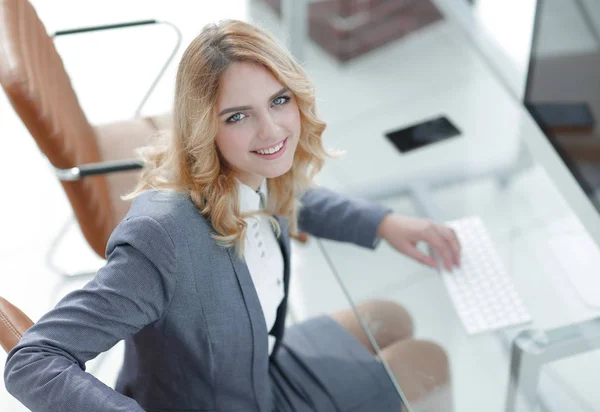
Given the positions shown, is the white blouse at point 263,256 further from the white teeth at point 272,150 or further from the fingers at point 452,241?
the fingers at point 452,241

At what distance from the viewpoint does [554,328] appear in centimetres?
165

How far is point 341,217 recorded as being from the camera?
182cm

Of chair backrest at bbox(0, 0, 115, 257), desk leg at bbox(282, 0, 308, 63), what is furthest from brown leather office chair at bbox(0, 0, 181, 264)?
desk leg at bbox(282, 0, 308, 63)

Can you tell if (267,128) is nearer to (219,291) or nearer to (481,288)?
(219,291)

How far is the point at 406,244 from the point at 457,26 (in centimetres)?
Result: 100

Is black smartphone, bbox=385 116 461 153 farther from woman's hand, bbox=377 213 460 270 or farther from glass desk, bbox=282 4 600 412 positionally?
woman's hand, bbox=377 213 460 270

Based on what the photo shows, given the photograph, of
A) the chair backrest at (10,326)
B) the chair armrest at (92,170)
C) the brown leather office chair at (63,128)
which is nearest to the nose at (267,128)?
the brown leather office chair at (63,128)

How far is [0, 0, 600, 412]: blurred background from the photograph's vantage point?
1.68m

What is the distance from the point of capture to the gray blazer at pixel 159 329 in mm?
1240

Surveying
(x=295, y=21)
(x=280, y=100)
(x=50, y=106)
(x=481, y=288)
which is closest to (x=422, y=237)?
(x=481, y=288)

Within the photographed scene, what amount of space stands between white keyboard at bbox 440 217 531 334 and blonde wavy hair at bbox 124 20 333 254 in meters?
0.45

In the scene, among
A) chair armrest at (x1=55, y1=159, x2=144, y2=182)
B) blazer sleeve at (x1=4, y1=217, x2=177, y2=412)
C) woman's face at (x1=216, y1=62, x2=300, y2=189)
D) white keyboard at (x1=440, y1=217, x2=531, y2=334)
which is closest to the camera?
blazer sleeve at (x1=4, y1=217, x2=177, y2=412)

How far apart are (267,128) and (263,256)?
0.30 m

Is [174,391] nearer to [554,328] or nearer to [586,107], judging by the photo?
[554,328]
